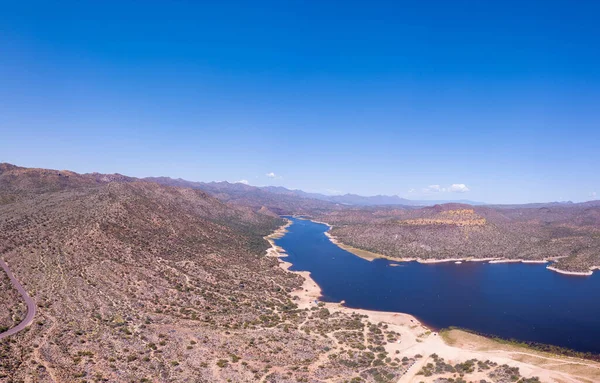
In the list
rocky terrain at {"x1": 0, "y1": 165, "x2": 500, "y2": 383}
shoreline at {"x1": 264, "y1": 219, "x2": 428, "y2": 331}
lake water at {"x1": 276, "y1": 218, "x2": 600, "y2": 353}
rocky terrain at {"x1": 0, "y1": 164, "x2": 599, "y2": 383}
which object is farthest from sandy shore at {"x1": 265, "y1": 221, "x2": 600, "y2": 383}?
lake water at {"x1": 276, "y1": 218, "x2": 600, "y2": 353}

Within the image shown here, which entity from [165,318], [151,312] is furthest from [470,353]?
[151,312]

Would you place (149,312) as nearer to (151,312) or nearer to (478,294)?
(151,312)

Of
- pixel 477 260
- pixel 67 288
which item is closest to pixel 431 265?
pixel 477 260

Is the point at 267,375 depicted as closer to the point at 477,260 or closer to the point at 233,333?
the point at 233,333

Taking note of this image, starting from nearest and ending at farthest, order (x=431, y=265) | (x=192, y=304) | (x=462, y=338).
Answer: (x=462, y=338) < (x=192, y=304) < (x=431, y=265)

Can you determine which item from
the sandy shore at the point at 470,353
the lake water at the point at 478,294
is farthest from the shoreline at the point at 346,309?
the lake water at the point at 478,294

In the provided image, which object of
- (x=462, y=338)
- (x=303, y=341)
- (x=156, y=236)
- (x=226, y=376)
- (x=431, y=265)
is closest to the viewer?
(x=226, y=376)
